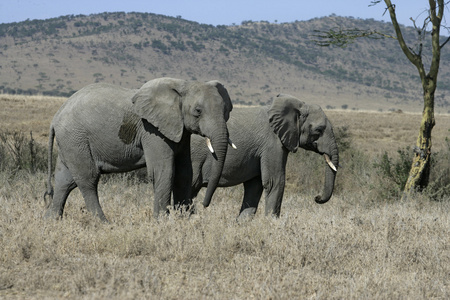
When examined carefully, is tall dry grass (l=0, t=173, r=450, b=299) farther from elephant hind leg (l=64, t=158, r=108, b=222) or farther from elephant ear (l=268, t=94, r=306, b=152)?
elephant ear (l=268, t=94, r=306, b=152)

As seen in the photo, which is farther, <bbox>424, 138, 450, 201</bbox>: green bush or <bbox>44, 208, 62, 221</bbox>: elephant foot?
<bbox>424, 138, 450, 201</bbox>: green bush

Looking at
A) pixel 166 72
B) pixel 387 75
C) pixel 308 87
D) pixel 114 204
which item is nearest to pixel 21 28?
pixel 166 72

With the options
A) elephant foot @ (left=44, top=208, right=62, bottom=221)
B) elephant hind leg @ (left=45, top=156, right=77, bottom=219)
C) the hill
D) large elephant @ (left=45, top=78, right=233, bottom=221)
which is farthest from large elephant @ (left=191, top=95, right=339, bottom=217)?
the hill

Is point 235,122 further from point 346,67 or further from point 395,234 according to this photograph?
point 346,67

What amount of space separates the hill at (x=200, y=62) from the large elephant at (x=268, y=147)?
77141 millimetres

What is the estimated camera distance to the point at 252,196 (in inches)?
363

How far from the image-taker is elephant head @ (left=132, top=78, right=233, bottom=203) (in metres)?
7.26

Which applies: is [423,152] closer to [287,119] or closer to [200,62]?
A: [287,119]

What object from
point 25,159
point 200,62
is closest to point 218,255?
point 25,159

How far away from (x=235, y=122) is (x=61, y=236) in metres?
3.13

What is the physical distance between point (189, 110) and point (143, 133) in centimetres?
65

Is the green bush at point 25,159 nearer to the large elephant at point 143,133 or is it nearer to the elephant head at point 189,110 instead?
the large elephant at point 143,133

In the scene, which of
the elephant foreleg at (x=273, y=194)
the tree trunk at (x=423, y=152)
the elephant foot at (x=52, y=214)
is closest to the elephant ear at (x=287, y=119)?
the elephant foreleg at (x=273, y=194)

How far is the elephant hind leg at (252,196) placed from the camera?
912 centimetres
